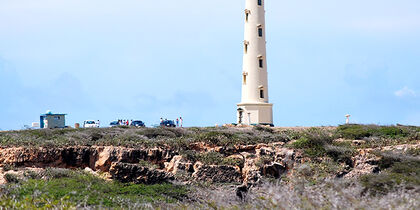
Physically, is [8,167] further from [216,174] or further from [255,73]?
[255,73]

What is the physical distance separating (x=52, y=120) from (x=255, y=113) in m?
15.5

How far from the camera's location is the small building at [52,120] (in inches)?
1849

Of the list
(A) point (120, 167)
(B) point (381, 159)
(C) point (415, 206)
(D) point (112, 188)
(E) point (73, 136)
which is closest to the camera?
(C) point (415, 206)

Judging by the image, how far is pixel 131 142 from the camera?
29.1 meters

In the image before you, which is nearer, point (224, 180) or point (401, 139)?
point (224, 180)

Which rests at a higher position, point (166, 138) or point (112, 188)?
point (166, 138)

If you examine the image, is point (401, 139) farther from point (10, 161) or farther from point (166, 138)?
point (10, 161)

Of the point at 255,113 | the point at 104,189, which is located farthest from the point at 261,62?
the point at 104,189

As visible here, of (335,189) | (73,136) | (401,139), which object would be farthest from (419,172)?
(73,136)

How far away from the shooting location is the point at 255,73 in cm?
4809

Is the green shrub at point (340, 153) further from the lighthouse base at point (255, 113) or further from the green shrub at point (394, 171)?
the lighthouse base at point (255, 113)

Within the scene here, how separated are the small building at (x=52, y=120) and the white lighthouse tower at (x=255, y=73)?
13741 mm

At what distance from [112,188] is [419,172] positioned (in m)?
11.9

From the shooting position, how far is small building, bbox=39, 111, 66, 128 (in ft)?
154
